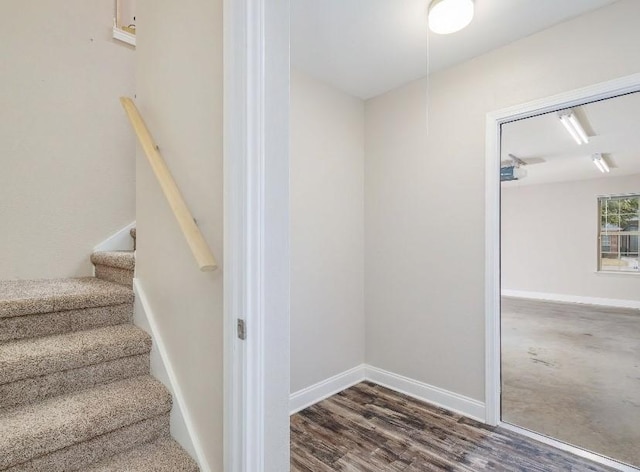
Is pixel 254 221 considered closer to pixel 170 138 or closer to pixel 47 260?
pixel 170 138

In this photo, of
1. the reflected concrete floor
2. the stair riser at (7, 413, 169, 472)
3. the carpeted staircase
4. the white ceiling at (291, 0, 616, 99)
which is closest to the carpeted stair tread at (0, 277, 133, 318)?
the carpeted staircase

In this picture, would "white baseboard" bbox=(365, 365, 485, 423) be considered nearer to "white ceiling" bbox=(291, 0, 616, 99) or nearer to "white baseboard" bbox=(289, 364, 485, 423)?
"white baseboard" bbox=(289, 364, 485, 423)

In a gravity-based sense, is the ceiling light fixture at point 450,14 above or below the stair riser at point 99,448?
above

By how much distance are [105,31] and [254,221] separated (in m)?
2.53

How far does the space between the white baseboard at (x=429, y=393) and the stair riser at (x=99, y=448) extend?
6.29 ft

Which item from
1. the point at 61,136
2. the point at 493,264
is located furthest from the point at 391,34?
the point at 61,136

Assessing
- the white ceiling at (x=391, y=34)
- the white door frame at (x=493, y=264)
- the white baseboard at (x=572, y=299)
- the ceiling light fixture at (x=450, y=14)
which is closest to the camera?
the ceiling light fixture at (x=450, y=14)

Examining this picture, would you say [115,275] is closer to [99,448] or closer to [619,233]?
[99,448]

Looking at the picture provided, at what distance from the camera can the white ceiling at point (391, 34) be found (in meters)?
1.84

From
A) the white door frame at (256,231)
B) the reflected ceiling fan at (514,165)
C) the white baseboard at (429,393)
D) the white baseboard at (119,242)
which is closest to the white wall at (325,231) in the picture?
the white baseboard at (429,393)

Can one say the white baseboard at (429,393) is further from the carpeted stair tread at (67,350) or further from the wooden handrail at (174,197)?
the wooden handrail at (174,197)

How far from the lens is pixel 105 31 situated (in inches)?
96.3

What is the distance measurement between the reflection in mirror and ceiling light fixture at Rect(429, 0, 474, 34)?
1.70m

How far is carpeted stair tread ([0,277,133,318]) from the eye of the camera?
144 centimetres
